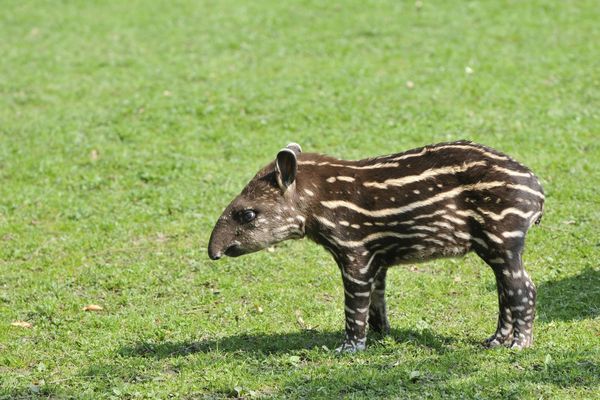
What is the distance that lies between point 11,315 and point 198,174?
16.0 feet

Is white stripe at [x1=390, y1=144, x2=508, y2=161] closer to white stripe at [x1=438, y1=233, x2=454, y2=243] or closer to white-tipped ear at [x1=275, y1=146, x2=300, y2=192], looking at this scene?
white stripe at [x1=438, y1=233, x2=454, y2=243]

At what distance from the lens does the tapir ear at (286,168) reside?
966cm

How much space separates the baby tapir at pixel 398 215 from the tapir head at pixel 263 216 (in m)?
0.01

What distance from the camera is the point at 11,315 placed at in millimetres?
11641

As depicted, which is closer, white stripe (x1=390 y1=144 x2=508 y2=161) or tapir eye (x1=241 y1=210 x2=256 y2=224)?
white stripe (x1=390 y1=144 x2=508 y2=161)

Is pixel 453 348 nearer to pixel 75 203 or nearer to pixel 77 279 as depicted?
pixel 77 279

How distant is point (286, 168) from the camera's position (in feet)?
32.1

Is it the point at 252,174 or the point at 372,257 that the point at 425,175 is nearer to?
the point at 372,257

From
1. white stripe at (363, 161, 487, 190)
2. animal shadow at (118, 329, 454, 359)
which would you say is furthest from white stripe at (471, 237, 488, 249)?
animal shadow at (118, 329, 454, 359)

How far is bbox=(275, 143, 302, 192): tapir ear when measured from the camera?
9664 mm

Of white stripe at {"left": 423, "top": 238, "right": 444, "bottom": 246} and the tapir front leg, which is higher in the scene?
white stripe at {"left": 423, "top": 238, "right": 444, "bottom": 246}

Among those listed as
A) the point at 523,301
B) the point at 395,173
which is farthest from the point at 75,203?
the point at 523,301

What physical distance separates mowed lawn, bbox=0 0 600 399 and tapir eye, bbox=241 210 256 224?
138 centimetres

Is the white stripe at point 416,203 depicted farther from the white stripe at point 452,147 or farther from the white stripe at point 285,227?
the white stripe at point 285,227
